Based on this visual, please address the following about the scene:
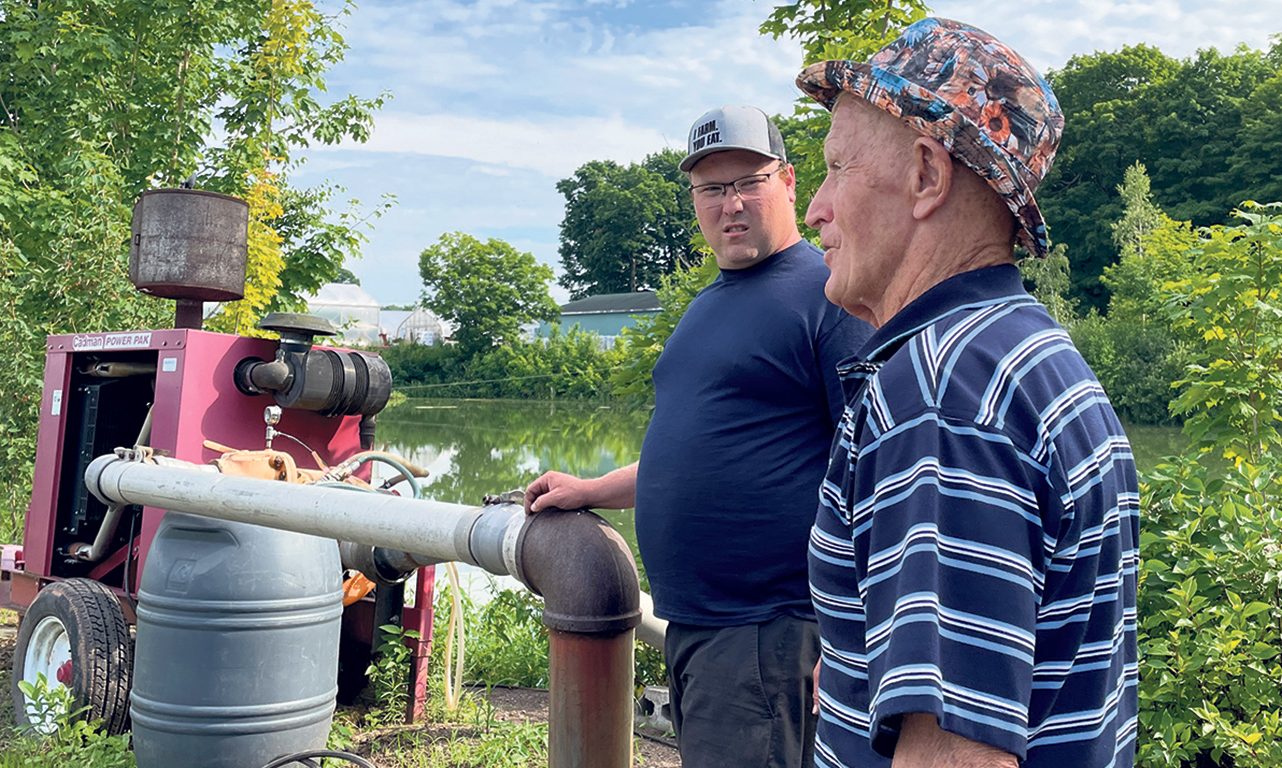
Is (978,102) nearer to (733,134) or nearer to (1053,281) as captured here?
(733,134)

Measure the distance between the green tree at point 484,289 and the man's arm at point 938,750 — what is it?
6019 centimetres

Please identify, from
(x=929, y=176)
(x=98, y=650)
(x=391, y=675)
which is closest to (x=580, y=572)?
(x=929, y=176)

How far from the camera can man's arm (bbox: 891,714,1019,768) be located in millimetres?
1137

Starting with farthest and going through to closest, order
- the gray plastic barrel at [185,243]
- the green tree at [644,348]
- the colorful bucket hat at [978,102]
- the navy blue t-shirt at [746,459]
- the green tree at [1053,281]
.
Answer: the green tree at [1053,281]
the green tree at [644,348]
the gray plastic barrel at [185,243]
the navy blue t-shirt at [746,459]
the colorful bucket hat at [978,102]

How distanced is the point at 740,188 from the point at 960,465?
2.02 meters

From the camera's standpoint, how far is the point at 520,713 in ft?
18.5

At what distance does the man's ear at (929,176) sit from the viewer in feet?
4.55

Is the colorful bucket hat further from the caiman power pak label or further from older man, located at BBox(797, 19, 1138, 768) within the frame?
the caiman power pak label

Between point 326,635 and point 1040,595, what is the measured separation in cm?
321

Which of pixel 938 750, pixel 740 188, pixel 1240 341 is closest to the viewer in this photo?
pixel 938 750

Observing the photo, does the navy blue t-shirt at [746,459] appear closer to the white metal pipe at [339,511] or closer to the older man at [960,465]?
the white metal pipe at [339,511]

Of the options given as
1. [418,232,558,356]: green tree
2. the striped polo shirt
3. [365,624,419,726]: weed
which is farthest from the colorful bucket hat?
[418,232,558,356]: green tree

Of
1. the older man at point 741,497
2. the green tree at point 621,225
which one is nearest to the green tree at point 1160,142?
the green tree at point 621,225

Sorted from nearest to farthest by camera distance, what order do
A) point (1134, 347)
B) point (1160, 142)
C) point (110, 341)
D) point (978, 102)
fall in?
point (978, 102) < point (110, 341) < point (1134, 347) < point (1160, 142)
